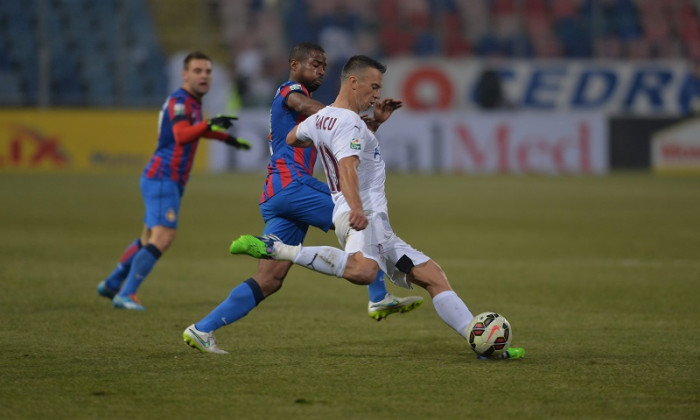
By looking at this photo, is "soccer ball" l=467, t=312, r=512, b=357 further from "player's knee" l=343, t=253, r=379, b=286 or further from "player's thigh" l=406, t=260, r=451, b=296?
"player's knee" l=343, t=253, r=379, b=286

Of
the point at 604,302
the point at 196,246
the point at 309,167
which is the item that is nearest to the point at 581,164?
the point at 196,246

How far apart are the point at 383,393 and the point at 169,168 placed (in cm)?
419

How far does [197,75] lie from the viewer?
891cm

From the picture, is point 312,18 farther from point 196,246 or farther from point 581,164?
point 196,246

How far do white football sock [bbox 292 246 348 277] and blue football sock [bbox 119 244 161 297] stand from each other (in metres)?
2.93

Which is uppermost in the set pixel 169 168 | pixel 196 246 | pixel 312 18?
pixel 312 18

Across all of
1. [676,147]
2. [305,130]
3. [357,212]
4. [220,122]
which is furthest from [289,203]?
[676,147]

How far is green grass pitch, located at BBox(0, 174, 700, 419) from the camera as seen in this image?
528cm

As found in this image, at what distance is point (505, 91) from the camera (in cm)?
2898

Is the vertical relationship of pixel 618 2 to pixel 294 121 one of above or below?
above

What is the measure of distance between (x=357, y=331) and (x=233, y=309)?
1.42 metres

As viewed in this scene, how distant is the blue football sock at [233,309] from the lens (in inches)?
254

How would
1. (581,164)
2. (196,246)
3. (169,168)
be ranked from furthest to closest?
(581,164) < (196,246) < (169,168)

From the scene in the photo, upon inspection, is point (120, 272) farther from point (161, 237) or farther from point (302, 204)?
point (302, 204)
